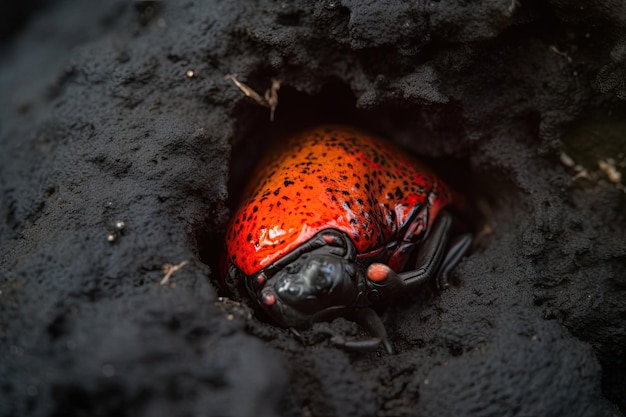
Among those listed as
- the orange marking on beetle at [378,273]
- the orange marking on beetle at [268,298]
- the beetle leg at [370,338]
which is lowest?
the beetle leg at [370,338]

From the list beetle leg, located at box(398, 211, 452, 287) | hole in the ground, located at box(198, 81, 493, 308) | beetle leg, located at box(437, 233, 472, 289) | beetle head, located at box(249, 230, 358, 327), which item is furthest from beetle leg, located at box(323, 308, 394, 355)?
hole in the ground, located at box(198, 81, 493, 308)

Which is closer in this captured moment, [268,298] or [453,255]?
[268,298]

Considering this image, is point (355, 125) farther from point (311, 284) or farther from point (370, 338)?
point (370, 338)

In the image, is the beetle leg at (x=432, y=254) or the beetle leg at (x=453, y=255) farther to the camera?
the beetle leg at (x=453, y=255)

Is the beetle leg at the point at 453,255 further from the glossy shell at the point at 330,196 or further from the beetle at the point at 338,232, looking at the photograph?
the glossy shell at the point at 330,196

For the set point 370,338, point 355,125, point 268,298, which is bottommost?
point 370,338

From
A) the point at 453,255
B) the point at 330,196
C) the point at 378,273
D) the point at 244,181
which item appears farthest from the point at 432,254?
the point at 244,181

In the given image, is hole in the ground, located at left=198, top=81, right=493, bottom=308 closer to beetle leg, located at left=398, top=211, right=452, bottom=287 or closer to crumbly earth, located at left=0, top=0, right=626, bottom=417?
crumbly earth, located at left=0, top=0, right=626, bottom=417

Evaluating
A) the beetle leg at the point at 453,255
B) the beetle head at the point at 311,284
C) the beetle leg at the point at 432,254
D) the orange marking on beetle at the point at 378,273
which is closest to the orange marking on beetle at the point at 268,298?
the beetle head at the point at 311,284
